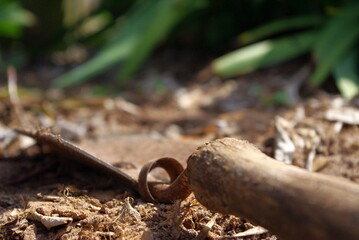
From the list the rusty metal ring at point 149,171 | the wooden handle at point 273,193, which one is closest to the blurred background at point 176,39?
the rusty metal ring at point 149,171

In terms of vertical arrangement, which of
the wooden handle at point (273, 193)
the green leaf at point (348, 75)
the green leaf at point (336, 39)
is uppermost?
the wooden handle at point (273, 193)

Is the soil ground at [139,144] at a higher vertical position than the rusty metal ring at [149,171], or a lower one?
lower

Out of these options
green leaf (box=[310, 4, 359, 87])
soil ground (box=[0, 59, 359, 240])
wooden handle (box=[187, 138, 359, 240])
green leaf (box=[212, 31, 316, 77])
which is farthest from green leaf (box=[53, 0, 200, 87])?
wooden handle (box=[187, 138, 359, 240])

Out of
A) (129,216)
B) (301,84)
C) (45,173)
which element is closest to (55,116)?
(45,173)

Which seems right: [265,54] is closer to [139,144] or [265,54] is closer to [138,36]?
[138,36]

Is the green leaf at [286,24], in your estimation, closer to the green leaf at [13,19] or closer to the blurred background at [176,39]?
the blurred background at [176,39]

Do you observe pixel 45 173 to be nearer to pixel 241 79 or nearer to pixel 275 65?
pixel 241 79

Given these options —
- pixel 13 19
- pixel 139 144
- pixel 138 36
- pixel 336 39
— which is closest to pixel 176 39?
pixel 138 36

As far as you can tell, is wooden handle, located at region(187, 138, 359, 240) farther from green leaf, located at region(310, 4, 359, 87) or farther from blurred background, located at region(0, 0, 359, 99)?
green leaf, located at region(310, 4, 359, 87)
